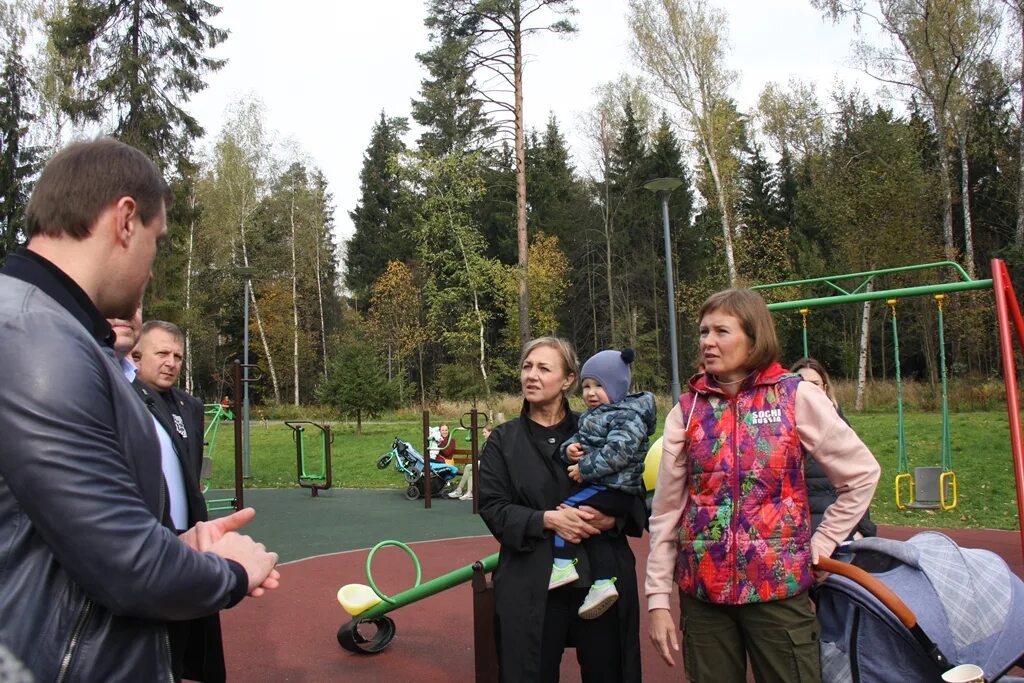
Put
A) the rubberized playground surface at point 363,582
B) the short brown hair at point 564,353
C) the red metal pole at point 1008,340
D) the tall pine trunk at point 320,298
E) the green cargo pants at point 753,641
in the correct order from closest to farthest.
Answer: the green cargo pants at point 753,641, the short brown hair at point 564,353, the red metal pole at point 1008,340, the rubberized playground surface at point 363,582, the tall pine trunk at point 320,298

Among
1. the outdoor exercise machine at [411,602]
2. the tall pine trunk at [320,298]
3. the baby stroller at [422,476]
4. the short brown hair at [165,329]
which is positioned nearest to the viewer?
the outdoor exercise machine at [411,602]

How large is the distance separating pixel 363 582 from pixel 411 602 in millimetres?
2813

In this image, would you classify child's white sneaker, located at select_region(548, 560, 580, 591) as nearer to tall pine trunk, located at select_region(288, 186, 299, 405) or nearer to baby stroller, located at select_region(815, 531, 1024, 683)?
baby stroller, located at select_region(815, 531, 1024, 683)

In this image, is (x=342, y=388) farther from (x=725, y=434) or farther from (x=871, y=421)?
(x=725, y=434)

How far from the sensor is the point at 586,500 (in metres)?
2.76

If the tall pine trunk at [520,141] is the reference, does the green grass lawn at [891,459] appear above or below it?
below

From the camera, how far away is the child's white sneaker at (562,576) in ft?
8.85

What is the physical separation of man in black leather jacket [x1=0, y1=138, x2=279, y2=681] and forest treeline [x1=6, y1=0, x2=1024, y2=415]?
17.5m

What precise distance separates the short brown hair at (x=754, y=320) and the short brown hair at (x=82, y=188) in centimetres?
168

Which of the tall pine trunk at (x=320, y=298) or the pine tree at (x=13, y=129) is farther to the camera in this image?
the tall pine trunk at (x=320, y=298)

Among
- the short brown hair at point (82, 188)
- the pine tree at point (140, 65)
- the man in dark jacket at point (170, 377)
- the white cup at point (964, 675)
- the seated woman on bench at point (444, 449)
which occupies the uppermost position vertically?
the pine tree at point (140, 65)

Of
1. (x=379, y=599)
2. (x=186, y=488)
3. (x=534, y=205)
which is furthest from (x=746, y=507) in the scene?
(x=534, y=205)

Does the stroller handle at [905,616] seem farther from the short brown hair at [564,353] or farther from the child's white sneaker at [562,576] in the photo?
the short brown hair at [564,353]

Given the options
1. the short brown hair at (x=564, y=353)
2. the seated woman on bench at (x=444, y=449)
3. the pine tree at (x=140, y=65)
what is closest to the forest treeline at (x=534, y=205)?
the pine tree at (x=140, y=65)
